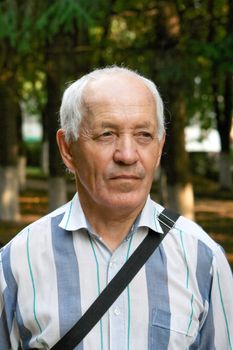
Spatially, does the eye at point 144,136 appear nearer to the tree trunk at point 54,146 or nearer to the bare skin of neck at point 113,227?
the bare skin of neck at point 113,227

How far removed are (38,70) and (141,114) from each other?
12925mm

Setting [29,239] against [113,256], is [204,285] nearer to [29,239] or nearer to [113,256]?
[113,256]

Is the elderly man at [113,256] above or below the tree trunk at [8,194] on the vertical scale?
above

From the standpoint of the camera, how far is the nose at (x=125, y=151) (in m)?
2.49

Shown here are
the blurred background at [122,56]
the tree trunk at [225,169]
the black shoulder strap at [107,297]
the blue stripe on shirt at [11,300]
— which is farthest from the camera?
the tree trunk at [225,169]

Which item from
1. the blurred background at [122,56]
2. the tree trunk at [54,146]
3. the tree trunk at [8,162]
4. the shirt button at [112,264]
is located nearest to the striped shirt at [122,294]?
the shirt button at [112,264]

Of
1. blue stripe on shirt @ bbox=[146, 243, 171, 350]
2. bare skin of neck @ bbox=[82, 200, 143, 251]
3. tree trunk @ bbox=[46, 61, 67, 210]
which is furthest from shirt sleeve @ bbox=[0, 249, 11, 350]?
tree trunk @ bbox=[46, 61, 67, 210]

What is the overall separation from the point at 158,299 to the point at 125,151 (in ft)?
1.30

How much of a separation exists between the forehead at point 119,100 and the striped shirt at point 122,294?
27 centimetres

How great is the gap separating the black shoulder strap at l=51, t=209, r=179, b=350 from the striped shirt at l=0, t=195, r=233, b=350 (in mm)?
17

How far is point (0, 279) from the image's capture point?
2604mm

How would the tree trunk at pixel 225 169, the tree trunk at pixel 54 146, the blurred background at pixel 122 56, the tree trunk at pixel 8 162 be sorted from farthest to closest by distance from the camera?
the tree trunk at pixel 225 169 < the tree trunk at pixel 8 162 < the tree trunk at pixel 54 146 < the blurred background at pixel 122 56

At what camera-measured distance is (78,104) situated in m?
2.59

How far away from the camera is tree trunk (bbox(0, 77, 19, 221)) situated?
17359 millimetres
